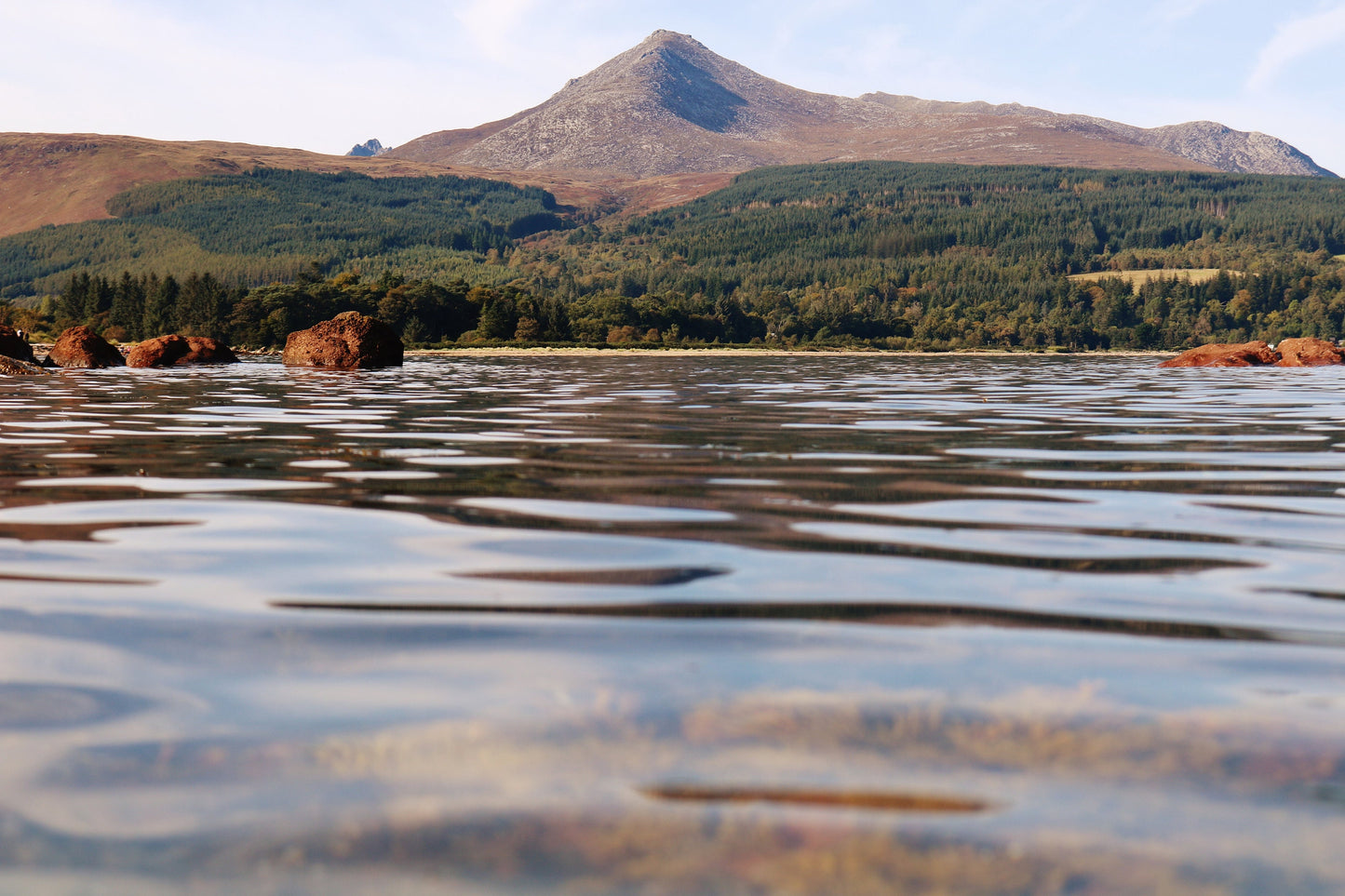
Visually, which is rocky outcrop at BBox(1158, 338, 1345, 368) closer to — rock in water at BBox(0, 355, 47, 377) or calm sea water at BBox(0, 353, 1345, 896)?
rock in water at BBox(0, 355, 47, 377)

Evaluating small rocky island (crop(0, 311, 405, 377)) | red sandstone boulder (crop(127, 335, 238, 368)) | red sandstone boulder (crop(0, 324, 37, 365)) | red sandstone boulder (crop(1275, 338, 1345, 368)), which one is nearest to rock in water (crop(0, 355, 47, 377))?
red sandstone boulder (crop(0, 324, 37, 365))

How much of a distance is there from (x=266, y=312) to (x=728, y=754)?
123669 millimetres

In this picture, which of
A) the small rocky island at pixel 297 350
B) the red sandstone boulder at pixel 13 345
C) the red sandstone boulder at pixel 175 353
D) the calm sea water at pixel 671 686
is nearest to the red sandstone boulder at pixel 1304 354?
the small rocky island at pixel 297 350

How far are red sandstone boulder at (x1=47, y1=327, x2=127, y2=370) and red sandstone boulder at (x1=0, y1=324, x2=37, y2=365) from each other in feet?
4.93

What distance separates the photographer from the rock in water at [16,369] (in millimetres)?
38344

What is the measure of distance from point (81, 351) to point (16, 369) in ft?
32.2

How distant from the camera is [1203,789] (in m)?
3.13

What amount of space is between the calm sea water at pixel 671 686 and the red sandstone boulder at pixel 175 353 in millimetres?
42564

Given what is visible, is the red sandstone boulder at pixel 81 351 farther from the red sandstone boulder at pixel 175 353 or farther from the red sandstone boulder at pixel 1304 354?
the red sandstone boulder at pixel 1304 354

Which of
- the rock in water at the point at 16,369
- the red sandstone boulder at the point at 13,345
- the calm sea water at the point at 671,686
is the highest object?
the red sandstone boulder at the point at 13,345

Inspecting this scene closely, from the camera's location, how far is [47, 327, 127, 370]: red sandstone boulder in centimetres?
4819

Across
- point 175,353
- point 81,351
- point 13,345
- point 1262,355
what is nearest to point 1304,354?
point 1262,355

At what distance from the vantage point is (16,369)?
38844 mm

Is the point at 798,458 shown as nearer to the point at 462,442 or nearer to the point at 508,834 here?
the point at 462,442
